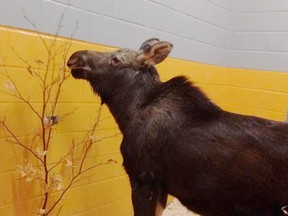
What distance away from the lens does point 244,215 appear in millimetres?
2078

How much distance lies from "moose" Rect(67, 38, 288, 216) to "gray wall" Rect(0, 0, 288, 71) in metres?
0.34

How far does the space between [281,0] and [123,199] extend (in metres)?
2.50

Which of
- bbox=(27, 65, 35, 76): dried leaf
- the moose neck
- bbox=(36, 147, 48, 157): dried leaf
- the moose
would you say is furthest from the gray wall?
bbox=(36, 147, 48, 157): dried leaf

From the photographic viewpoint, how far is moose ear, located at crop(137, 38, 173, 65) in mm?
2373

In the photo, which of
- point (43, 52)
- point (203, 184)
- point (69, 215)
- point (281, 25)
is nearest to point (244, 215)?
point (203, 184)

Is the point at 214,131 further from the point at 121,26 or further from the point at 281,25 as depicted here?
the point at 281,25

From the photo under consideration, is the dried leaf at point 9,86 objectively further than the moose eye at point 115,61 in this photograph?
No

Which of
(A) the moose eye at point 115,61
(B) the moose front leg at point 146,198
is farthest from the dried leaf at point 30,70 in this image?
(B) the moose front leg at point 146,198

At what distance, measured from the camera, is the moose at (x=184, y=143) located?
2.00m

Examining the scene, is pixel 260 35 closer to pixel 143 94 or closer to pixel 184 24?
pixel 184 24

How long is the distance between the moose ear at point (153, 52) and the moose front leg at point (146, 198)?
0.73 m

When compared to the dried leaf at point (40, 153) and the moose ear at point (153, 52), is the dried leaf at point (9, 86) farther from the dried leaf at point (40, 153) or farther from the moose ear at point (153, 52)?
the moose ear at point (153, 52)

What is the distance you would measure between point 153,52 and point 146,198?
0.84 meters

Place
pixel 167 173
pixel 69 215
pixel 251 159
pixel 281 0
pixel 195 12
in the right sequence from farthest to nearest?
1. pixel 281 0
2. pixel 195 12
3. pixel 69 215
4. pixel 167 173
5. pixel 251 159
